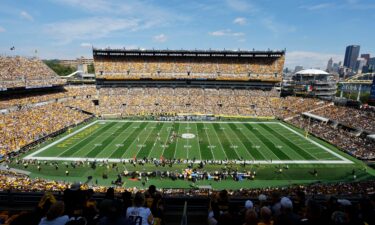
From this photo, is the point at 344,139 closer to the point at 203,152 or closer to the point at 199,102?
the point at 203,152

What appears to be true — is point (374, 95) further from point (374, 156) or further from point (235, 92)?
point (235, 92)

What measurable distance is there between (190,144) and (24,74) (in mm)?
31800

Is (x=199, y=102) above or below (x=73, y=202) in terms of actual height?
below

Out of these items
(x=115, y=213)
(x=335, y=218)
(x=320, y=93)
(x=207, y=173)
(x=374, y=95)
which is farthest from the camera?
(x=320, y=93)

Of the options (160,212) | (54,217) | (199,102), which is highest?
(54,217)

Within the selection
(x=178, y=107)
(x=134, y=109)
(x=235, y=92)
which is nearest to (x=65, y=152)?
(x=134, y=109)

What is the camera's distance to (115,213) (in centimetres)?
317

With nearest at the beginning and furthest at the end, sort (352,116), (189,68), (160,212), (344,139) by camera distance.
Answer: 1. (160,212)
2. (344,139)
3. (352,116)
4. (189,68)

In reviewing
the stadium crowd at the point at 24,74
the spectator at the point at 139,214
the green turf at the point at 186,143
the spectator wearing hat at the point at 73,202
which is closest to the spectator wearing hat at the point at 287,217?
the spectator at the point at 139,214

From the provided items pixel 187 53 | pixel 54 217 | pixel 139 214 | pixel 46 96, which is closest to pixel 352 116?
pixel 187 53

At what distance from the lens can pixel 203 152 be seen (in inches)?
1148

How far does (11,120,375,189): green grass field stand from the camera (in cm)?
2297

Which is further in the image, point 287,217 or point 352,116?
point 352,116

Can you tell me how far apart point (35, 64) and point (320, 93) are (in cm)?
7623
